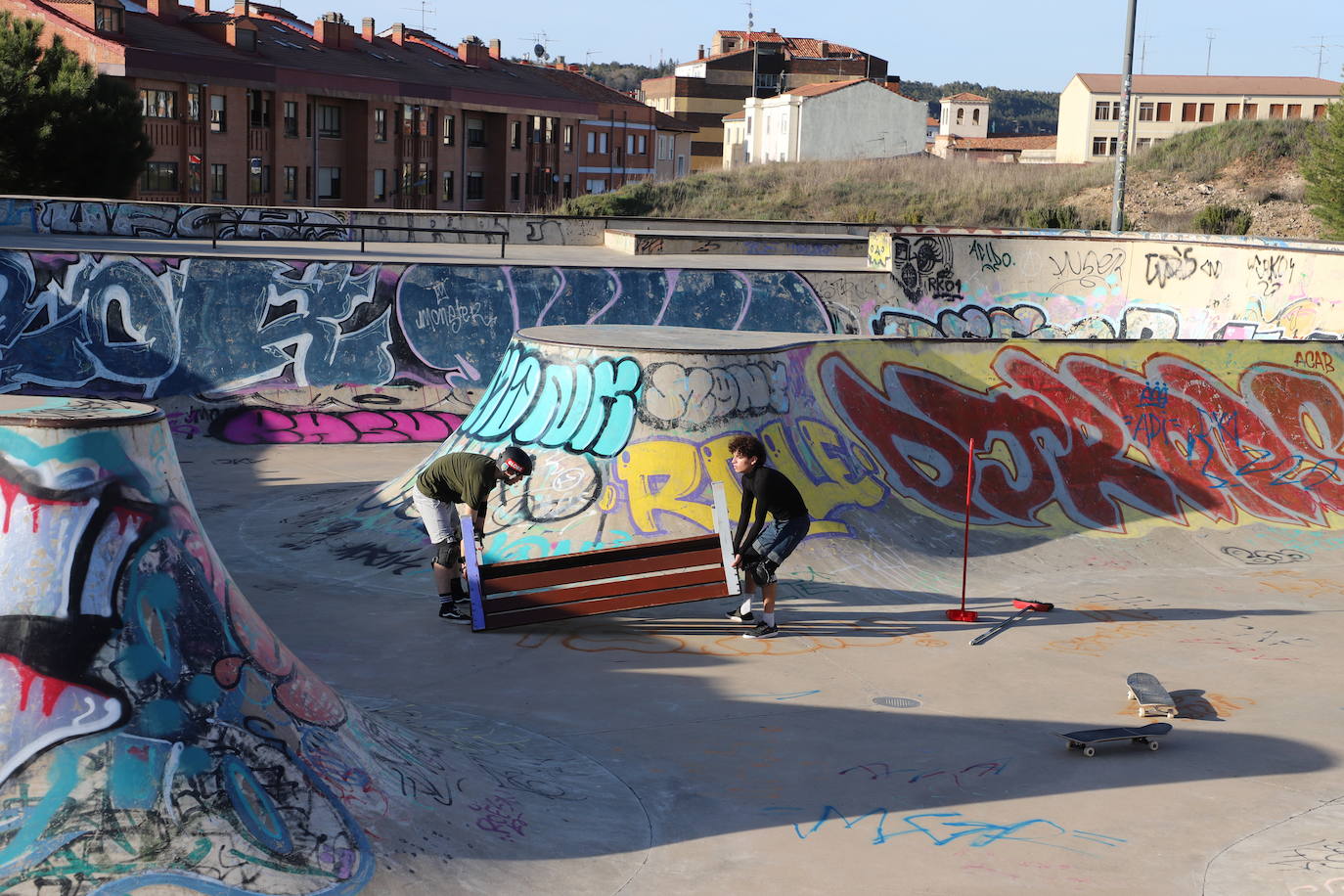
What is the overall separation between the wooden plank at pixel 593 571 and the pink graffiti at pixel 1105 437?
3.19 meters

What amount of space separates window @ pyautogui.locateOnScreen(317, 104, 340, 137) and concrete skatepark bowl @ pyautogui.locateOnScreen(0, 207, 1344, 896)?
45201 mm

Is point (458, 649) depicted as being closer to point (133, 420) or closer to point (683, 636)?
point (683, 636)

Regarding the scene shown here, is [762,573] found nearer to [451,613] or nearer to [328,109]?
[451,613]

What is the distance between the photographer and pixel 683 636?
984 centimetres

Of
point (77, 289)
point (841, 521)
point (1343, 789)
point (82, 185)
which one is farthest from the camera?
point (82, 185)

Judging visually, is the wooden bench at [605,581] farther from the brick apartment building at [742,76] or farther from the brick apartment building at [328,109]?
the brick apartment building at [742,76]

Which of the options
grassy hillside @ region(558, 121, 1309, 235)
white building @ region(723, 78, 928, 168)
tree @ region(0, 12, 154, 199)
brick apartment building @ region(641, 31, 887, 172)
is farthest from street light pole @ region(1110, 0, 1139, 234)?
brick apartment building @ region(641, 31, 887, 172)

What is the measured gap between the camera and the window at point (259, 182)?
179ft

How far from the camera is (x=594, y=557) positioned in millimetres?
9914

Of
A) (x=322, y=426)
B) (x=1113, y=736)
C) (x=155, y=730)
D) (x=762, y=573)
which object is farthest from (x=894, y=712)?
(x=322, y=426)

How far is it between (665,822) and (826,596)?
4590 mm

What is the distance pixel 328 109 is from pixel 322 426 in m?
45.3

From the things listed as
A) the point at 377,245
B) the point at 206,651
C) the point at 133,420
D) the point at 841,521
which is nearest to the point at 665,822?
the point at 206,651

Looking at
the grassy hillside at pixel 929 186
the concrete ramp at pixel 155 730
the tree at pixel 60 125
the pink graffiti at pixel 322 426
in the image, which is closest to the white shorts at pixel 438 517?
the concrete ramp at pixel 155 730
